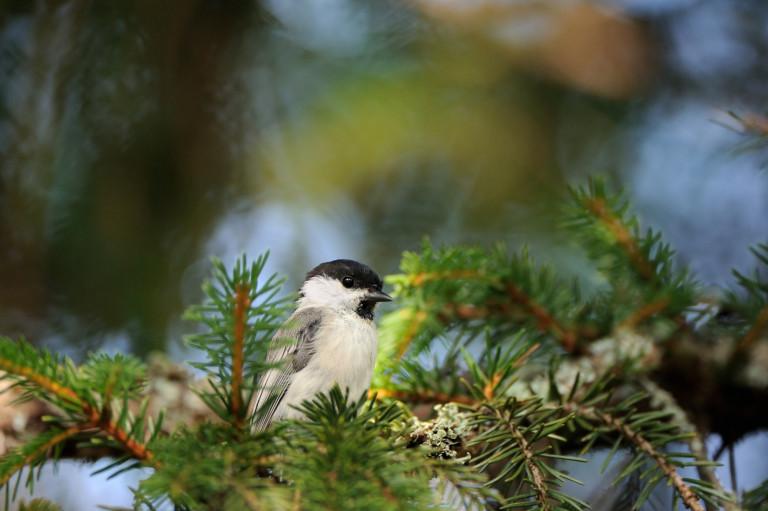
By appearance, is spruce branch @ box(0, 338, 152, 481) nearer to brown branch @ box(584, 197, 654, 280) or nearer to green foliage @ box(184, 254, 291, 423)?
green foliage @ box(184, 254, 291, 423)

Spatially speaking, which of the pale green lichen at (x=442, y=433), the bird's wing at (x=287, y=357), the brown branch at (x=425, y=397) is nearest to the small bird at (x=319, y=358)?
the bird's wing at (x=287, y=357)

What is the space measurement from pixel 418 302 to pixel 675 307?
0.64m

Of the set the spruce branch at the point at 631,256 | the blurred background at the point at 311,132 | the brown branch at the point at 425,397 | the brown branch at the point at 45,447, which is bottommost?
the brown branch at the point at 45,447

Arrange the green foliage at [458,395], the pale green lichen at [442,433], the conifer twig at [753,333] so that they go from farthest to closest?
the conifer twig at [753,333], the pale green lichen at [442,433], the green foliage at [458,395]

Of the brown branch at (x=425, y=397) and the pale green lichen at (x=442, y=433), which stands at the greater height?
the brown branch at (x=425, y=397)

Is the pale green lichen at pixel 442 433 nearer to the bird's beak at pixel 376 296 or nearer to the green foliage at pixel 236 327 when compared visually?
the green foliage at pixel 236 327

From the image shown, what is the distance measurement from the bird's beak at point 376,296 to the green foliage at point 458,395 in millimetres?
287

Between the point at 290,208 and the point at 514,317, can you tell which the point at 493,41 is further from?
the point at 514,317

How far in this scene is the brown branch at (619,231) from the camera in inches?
60.1

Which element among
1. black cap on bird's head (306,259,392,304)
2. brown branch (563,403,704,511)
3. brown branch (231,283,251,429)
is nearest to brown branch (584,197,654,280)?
brown branch (563,403,704,511)

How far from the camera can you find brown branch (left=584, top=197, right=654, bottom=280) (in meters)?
1.53

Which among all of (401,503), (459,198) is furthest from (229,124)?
(401,503)

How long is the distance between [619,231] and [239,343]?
1013 millimetres

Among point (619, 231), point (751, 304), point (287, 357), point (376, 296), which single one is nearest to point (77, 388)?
point (287, 357)
